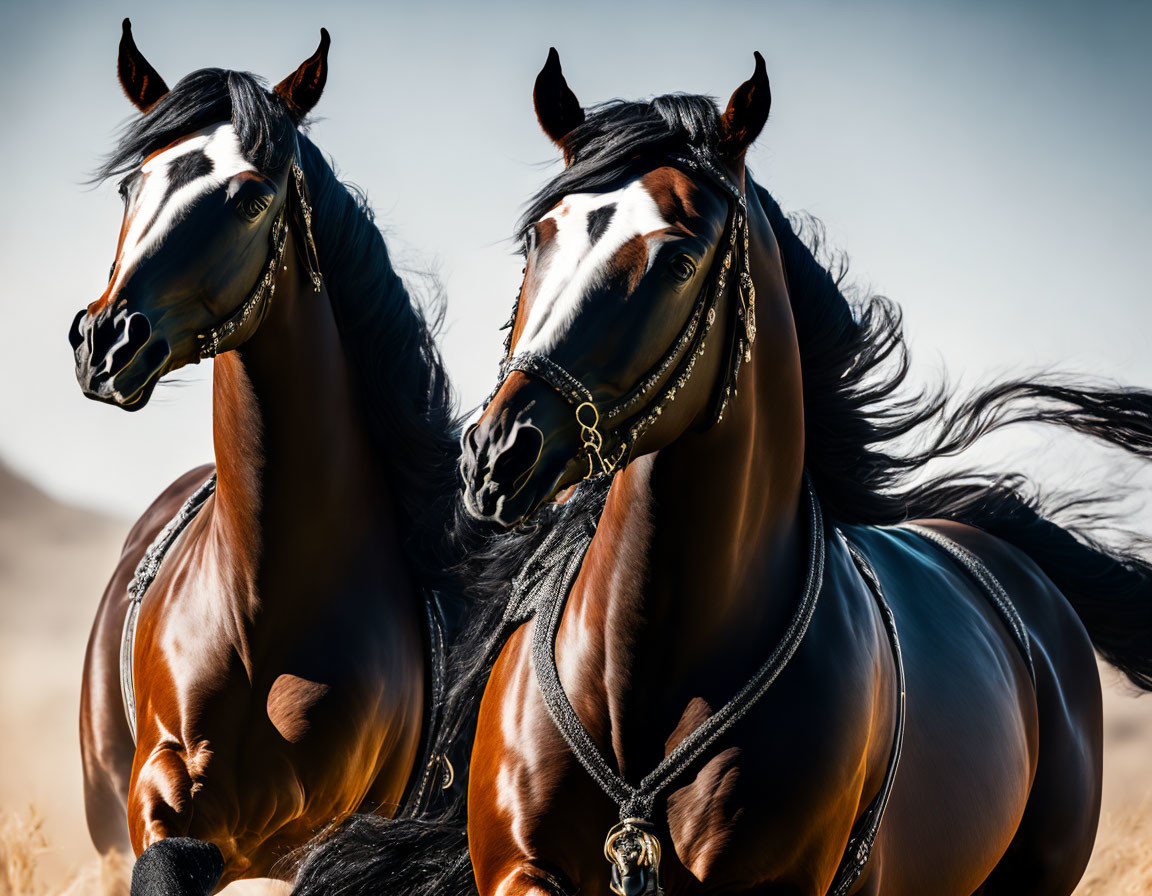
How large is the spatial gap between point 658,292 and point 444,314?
2058 millimetres

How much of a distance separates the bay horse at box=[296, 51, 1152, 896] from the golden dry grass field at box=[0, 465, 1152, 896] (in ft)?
5.28

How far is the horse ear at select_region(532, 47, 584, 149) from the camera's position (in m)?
2.66

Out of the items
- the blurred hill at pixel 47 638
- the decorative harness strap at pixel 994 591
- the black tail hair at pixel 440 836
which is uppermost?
the decorative harness strap at pixel 994 591

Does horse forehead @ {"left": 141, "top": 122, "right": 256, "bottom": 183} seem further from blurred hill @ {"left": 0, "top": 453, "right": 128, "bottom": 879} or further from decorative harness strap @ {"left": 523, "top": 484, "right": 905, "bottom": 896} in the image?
blurred hill @ {"left": 0, "top": 453, "right": 128, "bottom": 879}

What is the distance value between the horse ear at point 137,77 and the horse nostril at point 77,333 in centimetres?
101

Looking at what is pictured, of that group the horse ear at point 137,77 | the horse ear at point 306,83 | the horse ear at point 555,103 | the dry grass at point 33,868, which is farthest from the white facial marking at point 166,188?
the dry grass at point 33,868

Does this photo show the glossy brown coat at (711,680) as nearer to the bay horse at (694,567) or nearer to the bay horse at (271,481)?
the bay horse at (694,567)

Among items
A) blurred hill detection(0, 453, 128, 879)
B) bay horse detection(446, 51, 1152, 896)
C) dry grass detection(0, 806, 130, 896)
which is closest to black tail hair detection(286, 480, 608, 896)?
bay horse detection(446, 51, 1152, 896)

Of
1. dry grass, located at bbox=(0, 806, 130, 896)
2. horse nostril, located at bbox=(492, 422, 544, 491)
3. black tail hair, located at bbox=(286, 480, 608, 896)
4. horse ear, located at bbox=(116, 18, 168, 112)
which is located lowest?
dry grass, located at bbox=(0, 806, 130, 896)

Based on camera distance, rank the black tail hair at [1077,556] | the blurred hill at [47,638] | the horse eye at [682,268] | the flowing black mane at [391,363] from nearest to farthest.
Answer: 1. the horse eye at [682,268]
2. the flowing black mane at [391,363]
3. the black tail hair at [1077,556]
4. the blurred hill at [47,638]

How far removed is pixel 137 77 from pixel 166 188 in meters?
0.78

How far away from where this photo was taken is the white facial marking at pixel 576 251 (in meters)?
2.20

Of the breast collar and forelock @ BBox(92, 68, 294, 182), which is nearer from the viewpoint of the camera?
forelock @ BBox(92, 68, 294, 182)

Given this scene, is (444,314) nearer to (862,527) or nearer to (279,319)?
(279,319)
